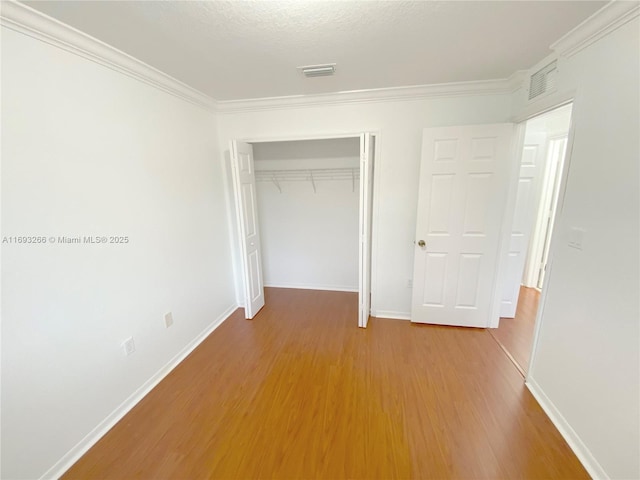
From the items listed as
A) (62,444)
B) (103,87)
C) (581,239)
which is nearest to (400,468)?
(581,239)

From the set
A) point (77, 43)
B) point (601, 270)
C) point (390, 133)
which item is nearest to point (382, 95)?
point (390, 133)

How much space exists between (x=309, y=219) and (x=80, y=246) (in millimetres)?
2509

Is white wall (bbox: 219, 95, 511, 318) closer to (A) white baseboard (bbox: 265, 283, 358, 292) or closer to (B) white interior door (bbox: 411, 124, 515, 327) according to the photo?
(B) white interior door (bbox: 411, 124, 515, 327)

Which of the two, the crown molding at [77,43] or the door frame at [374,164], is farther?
the door frame at [374,164]

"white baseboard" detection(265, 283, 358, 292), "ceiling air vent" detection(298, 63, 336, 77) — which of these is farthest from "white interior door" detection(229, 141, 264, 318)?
"ceiling air vent" detection(298, 63, 336, 77)

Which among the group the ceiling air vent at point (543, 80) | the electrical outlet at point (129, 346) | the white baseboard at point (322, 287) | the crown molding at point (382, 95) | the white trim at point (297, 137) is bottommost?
the white baseboard at point (322, 287)

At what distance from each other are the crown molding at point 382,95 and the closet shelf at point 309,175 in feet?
2.97

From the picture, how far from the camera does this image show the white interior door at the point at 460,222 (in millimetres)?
2354

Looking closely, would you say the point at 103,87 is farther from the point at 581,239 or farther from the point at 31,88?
the point at 581,239

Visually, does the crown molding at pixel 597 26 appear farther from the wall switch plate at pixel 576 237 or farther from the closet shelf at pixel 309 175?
the closet shelf at pixel 309 175

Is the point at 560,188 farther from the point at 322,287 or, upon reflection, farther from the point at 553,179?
the point at 322,287

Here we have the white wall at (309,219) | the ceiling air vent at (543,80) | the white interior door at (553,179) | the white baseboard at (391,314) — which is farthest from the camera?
the white wall at (309,219)

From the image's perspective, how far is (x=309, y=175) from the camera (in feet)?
11.4

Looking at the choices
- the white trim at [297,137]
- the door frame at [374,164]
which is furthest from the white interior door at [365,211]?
the white trim at [297,137]
